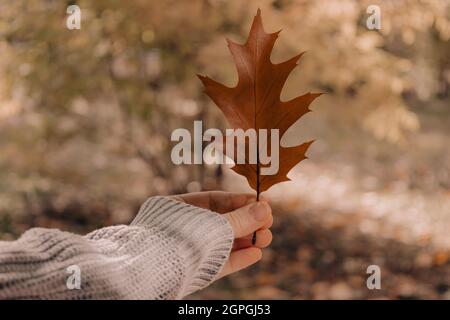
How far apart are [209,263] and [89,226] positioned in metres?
2.49

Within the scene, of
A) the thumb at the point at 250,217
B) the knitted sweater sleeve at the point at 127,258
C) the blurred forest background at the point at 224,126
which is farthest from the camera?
the blurred forest background at the point at 224,126

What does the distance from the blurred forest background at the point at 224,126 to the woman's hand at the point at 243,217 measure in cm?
164

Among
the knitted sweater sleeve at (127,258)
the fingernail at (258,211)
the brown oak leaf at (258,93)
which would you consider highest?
the brown oak leaf at (258,93)

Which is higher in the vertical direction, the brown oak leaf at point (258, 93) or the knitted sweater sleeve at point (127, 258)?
the brown oak leaf at point (258, 93)

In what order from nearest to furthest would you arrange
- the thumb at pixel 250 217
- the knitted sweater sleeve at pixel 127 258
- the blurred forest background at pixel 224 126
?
the knitted sweater sleeve at pixel 127 258 → the thumb at pixel 250 217 → the blurred forest background at pixel 224 126

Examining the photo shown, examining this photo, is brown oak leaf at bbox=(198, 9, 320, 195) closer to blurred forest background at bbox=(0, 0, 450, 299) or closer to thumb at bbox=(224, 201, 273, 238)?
thumb at bbox=(224, 201, 273, 238)

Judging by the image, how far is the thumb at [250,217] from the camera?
2.18 feet

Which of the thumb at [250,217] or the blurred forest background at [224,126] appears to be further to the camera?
the blurred forest background at [224,126]

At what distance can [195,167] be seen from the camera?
295cm

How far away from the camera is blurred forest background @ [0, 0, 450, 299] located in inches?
98.7

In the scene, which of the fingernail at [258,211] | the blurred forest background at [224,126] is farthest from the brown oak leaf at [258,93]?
the blurred forest background at [224,126]

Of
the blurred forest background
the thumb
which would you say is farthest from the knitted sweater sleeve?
the blurred forest background

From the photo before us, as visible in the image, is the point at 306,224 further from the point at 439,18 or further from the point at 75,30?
the point at 75,30

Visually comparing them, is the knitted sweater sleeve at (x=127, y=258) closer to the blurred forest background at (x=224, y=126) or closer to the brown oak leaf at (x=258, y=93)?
the brown oak leaf at (x=258, y=93)
